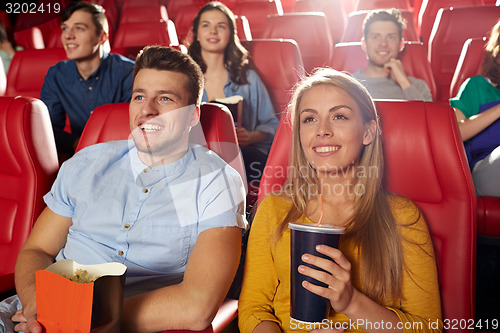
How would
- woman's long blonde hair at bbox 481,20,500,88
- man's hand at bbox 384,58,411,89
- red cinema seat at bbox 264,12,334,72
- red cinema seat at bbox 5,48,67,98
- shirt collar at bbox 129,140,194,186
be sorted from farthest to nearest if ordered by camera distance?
red cinema seat at bbox 264,12,334,72 → red cinema seat at bbox 5,48,67,98 → man's hand at bbox 384,58,411,89 → woman's long blonde hair at bbox 481,20,500,88 → shirt collar at bbox 129,140,194,186

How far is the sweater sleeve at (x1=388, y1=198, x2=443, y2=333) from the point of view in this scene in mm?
1008

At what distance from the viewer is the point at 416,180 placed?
117 cm

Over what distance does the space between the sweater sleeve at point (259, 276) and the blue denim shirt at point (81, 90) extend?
1.49 meters

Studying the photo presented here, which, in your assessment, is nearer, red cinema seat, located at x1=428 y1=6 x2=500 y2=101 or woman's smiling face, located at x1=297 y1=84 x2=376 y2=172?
woman's smiling face, located at x1=297 y1=84 x2=376 y2=172

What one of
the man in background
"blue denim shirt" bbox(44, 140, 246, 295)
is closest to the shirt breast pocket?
"blue denim shirt" bbox(44, 140, 246, 295)

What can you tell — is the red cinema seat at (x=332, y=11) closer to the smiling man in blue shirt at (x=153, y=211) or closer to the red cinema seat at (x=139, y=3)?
the red cinema seat at (x=139, y=3)

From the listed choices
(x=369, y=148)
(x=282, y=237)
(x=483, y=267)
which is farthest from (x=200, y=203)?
(x=483, y=267)

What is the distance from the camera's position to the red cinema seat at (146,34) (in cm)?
388

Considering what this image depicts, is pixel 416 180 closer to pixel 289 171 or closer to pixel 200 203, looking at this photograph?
pixel 289 171

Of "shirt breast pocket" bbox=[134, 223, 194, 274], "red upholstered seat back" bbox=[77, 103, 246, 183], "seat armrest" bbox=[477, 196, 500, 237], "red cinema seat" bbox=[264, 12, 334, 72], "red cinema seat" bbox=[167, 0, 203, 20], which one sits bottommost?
"seat armrest" bbox=[477, 196, 500, 237]

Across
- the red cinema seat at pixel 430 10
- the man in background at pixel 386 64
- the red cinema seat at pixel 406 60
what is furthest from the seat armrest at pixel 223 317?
the red cinema seat at pixel 430 10

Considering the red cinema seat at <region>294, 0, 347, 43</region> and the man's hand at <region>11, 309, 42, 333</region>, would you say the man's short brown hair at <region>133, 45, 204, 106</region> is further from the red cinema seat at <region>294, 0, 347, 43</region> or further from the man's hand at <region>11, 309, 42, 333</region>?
the red cinema seat at <region>294, 0, 347, 43</region>

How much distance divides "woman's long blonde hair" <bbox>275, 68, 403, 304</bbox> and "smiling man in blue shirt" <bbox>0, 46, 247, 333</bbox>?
15cm

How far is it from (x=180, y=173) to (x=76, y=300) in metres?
0.51
